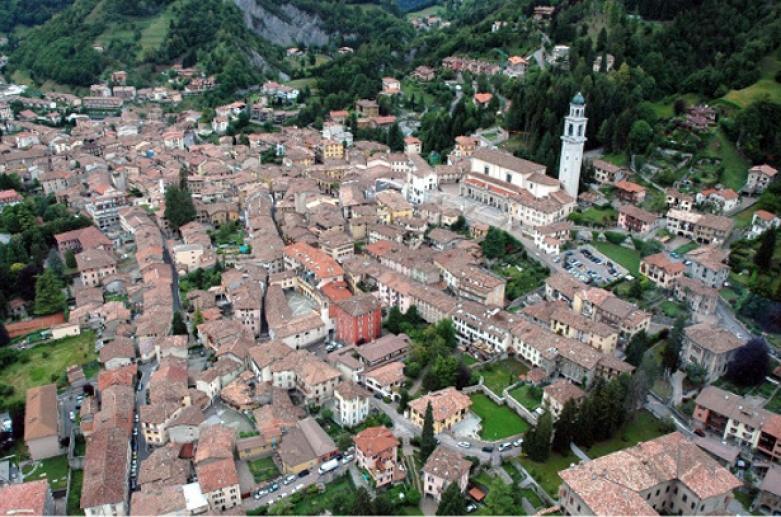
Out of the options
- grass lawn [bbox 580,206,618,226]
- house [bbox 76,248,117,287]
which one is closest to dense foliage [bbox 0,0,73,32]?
house [bbox 76,248,117,287]

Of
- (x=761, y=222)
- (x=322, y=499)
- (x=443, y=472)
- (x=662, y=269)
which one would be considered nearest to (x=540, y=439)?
(x=443, y=472)

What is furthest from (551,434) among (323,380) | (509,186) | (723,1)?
(723,1)

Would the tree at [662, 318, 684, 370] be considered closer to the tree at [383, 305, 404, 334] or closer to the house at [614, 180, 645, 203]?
the tree at [383, 305, 404, 334]

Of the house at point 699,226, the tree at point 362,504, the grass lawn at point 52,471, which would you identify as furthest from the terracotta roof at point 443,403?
the house at point 699,226

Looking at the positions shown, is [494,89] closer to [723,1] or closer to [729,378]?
[723,1]

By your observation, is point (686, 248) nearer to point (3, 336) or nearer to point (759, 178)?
point (759, 178)

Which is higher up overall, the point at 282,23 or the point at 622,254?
the point at 282,23
